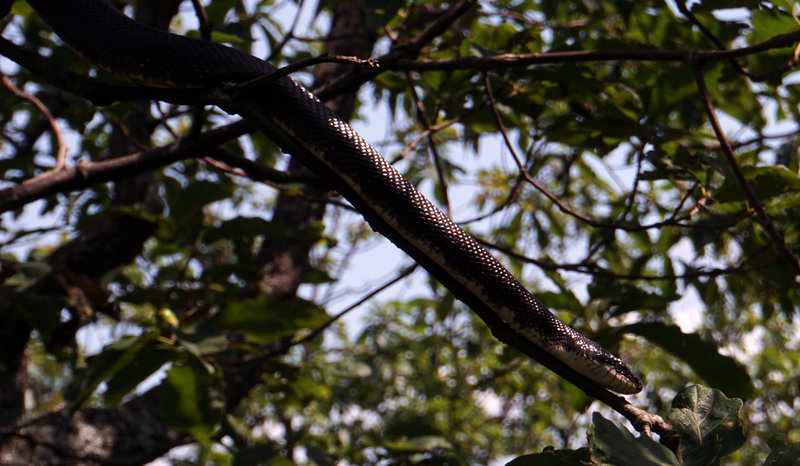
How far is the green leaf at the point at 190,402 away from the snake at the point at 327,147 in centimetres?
128

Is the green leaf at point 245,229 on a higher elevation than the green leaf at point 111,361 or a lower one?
higher

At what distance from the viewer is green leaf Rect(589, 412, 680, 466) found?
136 centimetres

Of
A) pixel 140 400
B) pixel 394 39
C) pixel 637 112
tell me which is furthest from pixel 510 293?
pixel 140 400

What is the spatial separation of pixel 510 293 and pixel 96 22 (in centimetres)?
153

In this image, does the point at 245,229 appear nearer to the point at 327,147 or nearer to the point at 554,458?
the point at 327,147

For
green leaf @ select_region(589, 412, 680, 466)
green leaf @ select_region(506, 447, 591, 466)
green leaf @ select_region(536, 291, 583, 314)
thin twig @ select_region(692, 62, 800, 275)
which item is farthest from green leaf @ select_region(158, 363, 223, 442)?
thin twig @ select_region(692, 62, 800, 275)

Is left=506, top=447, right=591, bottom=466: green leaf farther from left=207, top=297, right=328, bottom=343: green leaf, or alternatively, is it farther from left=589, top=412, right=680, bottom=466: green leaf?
left=207, top=297, right=328, bottom=343: green leaf

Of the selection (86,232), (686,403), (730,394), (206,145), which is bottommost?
(730,394)

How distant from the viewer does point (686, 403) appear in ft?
5.21

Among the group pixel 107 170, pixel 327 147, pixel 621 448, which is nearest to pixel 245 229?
pixel 107 170

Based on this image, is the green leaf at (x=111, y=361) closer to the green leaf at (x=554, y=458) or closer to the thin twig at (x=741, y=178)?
the green leaf at (x=554, y=458)

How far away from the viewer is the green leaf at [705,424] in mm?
1429

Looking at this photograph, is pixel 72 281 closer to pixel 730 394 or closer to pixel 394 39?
pixel 394 39

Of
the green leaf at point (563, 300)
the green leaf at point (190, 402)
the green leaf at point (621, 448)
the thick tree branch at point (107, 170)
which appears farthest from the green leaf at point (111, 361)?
the green leaf at point (621, 448)
